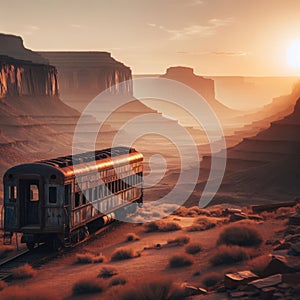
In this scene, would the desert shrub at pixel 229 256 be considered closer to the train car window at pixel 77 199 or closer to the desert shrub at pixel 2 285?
the desert shrub at pixel 2 285

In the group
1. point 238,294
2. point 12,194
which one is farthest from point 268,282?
point 12,194

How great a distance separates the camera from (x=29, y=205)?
23438 mm

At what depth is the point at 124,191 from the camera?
30453mm

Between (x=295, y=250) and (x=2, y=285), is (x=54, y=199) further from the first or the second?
(x=295, y=250)

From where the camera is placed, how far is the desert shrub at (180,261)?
20.1 m

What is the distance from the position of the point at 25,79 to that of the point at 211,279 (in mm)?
117527

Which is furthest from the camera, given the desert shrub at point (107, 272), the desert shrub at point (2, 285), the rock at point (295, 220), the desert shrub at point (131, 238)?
the desert shrub at point (131, 238)

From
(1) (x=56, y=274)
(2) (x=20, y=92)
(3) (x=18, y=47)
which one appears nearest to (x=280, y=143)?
(1) (x=56, y=274)

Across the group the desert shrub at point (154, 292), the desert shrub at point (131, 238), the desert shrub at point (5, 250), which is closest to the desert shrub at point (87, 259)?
the desert shrub at point (5, 250)

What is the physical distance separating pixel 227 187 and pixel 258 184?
138 inches

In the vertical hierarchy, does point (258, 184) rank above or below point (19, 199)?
below

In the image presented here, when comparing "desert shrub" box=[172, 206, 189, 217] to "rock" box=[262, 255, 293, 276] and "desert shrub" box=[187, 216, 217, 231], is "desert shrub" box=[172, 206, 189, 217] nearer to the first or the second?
"desert shrub" box=[187, 216, 217, 231]

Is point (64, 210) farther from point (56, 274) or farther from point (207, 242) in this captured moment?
point (207, 242)

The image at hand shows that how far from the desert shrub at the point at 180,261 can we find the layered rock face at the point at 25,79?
104 meters
